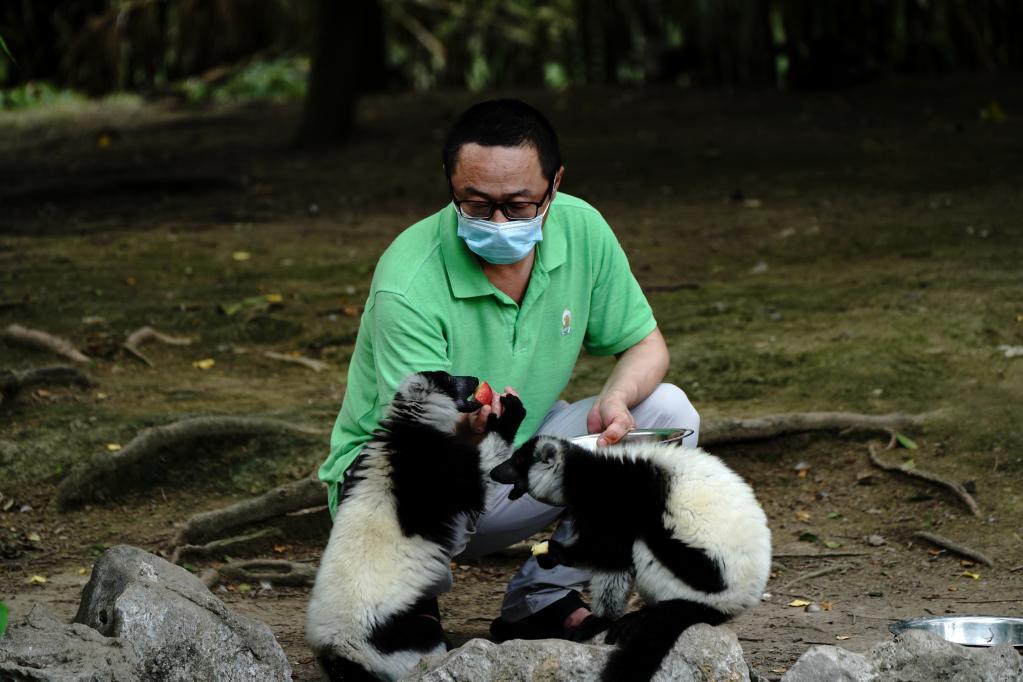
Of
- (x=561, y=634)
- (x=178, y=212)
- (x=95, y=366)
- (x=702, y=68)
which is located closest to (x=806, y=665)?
(x=561, y=634)

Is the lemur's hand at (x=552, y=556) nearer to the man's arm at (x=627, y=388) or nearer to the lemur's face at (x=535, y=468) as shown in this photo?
the lemur's face at (x=535, y=468)

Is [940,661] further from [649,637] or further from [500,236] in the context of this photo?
[500,236]

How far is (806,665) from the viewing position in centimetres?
337

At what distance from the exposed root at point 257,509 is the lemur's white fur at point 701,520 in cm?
176

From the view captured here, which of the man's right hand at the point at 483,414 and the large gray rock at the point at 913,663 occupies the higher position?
the man's right hand at the point at 483,414

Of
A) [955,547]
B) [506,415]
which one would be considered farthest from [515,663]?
[955,547]

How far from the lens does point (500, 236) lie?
12.4 ft

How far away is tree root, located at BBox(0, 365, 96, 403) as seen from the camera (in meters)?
6.22

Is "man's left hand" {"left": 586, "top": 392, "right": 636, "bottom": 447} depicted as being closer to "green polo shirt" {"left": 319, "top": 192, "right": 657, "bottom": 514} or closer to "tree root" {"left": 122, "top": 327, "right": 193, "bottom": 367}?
"green polo shirt" {"left": 319, "top": 192, "right": 657, "bottom": 514}

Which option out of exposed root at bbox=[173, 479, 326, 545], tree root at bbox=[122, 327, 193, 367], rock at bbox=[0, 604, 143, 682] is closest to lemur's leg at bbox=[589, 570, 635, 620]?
rock at bbox=[0, 604, 143, 682]

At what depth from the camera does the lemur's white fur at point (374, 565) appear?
11.6 feet

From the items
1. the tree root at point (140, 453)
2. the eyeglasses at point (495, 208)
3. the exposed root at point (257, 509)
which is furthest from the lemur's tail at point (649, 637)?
the tree root at point (140, 453)

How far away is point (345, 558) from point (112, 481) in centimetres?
236

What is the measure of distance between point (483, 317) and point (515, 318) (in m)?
0.11
